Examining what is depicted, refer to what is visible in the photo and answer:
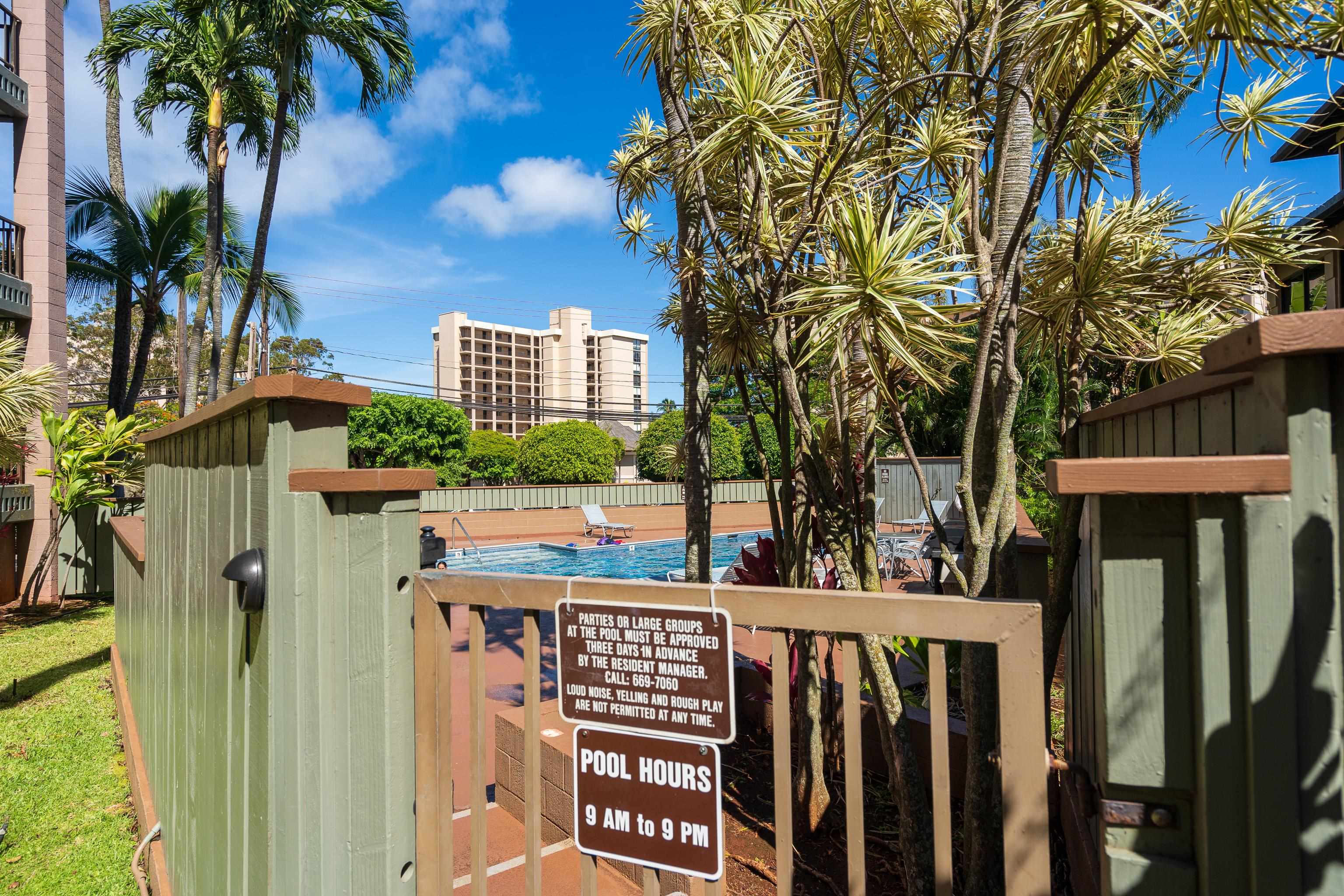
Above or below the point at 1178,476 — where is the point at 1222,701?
below

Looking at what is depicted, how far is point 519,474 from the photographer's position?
2739 centimetres

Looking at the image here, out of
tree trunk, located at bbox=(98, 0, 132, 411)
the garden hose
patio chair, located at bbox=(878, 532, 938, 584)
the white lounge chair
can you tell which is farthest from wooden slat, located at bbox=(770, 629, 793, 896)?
tree trunk, located at bbox=(98, 0, 132, 411)

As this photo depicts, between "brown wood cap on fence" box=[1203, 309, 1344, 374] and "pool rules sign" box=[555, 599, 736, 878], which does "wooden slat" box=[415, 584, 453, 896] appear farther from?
"brown wood cap on fence" box=[1203, 309, 1344, 374]

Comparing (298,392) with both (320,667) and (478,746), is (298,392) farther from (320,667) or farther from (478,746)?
(478,746)

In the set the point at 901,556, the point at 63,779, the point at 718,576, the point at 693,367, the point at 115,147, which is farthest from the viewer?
the point at 115,147

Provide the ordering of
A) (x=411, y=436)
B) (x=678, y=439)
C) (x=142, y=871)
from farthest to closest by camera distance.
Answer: (x=678, y=439), (x=411, y=436), (x=142, y=871)

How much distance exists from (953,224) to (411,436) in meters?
22.6

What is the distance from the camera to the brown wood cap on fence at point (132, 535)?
420 centimetres

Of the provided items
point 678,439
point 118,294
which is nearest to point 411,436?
point 118,294

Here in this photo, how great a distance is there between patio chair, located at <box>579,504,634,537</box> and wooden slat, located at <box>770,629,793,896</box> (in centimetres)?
1961

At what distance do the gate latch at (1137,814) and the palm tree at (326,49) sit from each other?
46.8 ft

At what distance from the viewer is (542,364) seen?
92.6m

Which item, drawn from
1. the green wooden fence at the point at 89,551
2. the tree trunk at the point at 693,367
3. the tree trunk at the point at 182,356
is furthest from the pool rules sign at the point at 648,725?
the tree trunk at the point at 182,356

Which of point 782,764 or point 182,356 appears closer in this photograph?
point 782,764
